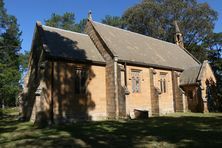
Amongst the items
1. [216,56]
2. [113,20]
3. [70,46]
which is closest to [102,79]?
[70,46]

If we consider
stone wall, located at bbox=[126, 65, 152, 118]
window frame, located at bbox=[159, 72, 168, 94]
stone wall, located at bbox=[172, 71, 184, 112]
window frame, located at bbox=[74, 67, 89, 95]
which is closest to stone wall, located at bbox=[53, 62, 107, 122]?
window frame, located at bbox=[74, 67, 89, 95]

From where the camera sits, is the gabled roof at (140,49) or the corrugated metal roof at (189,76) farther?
the corrugated metal roof at (189,76)

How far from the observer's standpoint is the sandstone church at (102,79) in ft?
63.3

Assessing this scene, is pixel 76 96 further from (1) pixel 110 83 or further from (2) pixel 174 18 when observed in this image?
(2) pixel 174 18

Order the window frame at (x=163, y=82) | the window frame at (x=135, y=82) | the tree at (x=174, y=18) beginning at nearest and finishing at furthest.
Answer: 1. the window frame at (x=135, y=82)
2. the window frame at (x=163, y=82)
3. the tree at (x=174, y=18)

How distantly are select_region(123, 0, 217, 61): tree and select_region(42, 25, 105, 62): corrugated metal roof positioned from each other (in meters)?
28.3

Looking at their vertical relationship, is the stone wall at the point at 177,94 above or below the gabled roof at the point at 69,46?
below

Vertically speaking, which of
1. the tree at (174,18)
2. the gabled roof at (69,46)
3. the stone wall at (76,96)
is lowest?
the stone wall at (76,96)

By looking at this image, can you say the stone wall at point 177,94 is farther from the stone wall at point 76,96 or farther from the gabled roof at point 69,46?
the gabled roof at point 69,46

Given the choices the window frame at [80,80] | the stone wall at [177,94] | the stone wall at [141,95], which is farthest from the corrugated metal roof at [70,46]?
the stone wall at [177,94]

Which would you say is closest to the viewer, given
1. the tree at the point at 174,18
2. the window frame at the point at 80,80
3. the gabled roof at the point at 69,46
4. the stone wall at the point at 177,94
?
the gabled roof at the point at 69,46

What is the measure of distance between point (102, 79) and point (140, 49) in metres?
7.41

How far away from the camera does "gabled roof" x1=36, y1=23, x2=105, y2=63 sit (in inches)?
791

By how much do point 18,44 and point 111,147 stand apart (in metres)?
48.3
